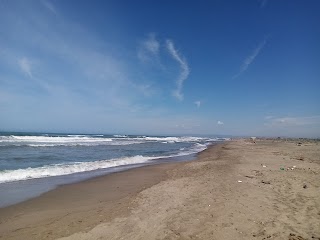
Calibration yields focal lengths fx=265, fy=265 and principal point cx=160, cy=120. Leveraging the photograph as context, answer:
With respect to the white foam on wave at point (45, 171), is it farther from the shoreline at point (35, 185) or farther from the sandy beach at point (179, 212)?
the sandy beach at point (179, 212)

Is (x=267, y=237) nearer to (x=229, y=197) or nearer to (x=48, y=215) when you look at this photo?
(x=229, y=197)

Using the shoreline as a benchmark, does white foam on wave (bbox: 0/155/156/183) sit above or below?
above

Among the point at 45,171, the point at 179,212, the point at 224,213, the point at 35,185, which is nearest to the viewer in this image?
the point at 224,213

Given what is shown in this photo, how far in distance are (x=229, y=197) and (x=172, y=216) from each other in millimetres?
2121

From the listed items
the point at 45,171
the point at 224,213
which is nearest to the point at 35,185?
the point at 45,171

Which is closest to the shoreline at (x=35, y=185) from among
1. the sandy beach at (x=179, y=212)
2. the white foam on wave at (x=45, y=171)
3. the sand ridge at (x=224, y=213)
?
the sandy beach at (x=179, y=212)

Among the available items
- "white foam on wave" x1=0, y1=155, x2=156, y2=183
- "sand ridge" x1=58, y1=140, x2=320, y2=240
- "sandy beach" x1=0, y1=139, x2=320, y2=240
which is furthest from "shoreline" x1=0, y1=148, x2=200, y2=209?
"sand ridge" x1=58, y1=140, x2=320, y2=240

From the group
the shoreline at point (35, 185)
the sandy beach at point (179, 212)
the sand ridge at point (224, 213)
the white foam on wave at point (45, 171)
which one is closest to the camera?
the sand ridge at point (224, 213)

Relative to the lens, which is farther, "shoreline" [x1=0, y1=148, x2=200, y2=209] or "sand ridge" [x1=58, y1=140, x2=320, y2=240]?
"shoreline" [x1=0, y1=148, x2=200, y2=209]

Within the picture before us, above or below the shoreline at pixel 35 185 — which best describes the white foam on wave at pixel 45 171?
above

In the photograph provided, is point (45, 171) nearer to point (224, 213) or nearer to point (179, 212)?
point (179, 212)

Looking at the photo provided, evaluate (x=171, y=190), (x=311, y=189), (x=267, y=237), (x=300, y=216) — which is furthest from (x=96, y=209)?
(x=311, y=189)

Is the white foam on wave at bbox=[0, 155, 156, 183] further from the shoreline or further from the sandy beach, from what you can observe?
the sandy beach

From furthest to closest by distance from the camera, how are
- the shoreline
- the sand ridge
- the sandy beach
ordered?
the shoreline < the sandy beach < the sand ridge
